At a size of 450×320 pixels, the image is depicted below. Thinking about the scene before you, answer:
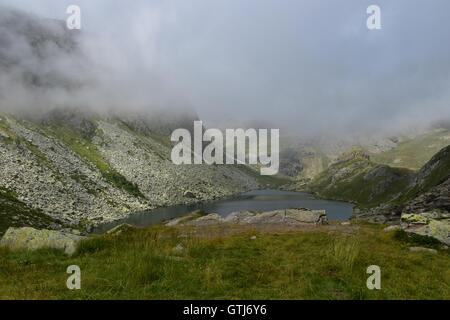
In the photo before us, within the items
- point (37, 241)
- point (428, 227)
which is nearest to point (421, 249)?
point (428, 227)

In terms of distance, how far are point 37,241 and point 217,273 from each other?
13052mm

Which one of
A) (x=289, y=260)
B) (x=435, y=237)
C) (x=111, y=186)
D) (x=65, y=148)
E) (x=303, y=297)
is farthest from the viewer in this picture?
(x=65, y=148)

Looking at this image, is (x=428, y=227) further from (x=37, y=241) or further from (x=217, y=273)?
(x=37, y=241)

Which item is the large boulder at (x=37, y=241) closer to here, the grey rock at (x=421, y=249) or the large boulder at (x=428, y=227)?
the grey rock at (x=421, y=249)

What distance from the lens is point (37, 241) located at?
74.3 feet

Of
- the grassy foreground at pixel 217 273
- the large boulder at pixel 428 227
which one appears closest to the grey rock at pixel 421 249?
the grassy foreground at pixel 217 273

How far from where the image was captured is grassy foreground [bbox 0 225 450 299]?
13289mm

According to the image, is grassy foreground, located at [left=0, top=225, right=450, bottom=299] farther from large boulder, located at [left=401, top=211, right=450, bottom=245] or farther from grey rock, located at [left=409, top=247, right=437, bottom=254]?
large boulder, located at [left=401, top=211, right=450, bottom=245]

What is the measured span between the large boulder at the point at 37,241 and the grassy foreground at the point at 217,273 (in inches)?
28.1

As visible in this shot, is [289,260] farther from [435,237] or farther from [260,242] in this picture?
[435,237]

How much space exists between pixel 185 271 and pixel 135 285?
7.86 ft

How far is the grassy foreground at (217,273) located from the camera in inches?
523
